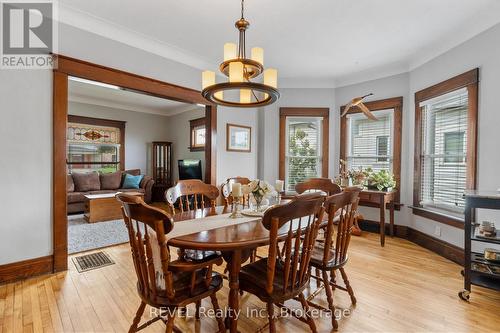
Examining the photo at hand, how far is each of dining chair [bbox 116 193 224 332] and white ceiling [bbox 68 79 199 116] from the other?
4.59 m

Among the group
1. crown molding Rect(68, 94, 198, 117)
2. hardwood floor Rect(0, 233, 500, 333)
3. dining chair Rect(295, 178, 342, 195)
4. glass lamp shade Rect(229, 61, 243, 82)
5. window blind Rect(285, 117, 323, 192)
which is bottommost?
hardwood floor Rect(0, 233, 500, 333)

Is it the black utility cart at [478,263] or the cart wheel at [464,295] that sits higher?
the black utility cart at [478,263]

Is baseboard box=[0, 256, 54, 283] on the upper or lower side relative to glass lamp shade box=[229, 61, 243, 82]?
lower

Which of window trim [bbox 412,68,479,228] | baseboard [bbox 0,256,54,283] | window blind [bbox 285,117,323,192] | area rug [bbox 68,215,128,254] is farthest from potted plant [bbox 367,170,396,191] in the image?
baseboard [bbox 0,256,54,283]

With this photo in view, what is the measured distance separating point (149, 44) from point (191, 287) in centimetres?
307

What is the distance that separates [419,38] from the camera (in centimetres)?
318

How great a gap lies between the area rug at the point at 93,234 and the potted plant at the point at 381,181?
382 cm

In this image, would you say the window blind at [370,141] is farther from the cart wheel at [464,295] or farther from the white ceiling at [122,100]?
the white ceiling at [122,100]

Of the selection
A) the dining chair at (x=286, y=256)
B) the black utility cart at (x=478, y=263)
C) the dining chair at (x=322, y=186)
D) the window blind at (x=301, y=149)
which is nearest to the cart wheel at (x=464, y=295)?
the black utility cart at (x=478, y=263)

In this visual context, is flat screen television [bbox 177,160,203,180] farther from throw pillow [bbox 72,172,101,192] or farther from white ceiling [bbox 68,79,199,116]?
throw pillow [bbox 72,172,101,192]

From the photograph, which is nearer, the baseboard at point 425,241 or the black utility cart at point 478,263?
the black utility cart at point 478,263

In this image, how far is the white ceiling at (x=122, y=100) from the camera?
222 inches

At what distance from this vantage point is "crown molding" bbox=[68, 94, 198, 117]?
6.36m

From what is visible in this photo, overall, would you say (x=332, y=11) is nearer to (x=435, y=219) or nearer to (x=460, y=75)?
(x=460, y=75)
